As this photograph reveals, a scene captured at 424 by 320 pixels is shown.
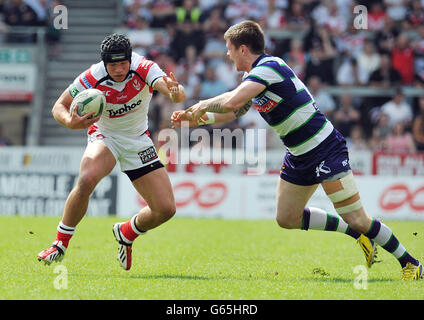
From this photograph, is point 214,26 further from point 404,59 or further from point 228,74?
point 404,59

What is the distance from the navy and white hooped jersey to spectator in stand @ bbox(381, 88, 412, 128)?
10800 mm

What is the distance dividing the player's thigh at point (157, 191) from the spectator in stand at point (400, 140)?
397 inches

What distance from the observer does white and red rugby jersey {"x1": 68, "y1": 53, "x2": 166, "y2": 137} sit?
7.29m

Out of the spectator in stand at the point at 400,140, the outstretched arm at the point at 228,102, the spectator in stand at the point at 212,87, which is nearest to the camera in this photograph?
the outstretched arm at the point at 228,102

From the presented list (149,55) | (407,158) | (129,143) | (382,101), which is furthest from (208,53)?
(129,143)

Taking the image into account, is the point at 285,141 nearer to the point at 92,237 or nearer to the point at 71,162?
the point at 92,237

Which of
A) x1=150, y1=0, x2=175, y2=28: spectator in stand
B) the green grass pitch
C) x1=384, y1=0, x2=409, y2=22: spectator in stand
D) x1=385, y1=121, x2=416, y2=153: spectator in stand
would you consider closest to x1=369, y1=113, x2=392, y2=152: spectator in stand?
x1=385, y1=121, x2=416, y2=153: spectator in stand

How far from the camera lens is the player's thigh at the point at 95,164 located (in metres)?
7.13

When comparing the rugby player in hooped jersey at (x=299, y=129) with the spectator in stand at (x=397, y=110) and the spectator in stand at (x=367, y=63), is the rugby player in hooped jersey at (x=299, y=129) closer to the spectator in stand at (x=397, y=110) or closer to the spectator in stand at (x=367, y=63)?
the spectator in stand at (x=397, y=110)

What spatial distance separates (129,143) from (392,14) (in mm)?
14242

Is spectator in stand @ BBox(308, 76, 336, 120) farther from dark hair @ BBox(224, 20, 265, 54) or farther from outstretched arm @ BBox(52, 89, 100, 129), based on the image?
outstretched arm @ BBox(52, 89, 100, 129)

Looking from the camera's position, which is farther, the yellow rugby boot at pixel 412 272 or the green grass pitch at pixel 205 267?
the yellow rugby boot at pixel 412 272

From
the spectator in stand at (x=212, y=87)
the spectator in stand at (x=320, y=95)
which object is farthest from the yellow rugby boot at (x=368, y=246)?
the spectator in stand at (x=212, y=87)
